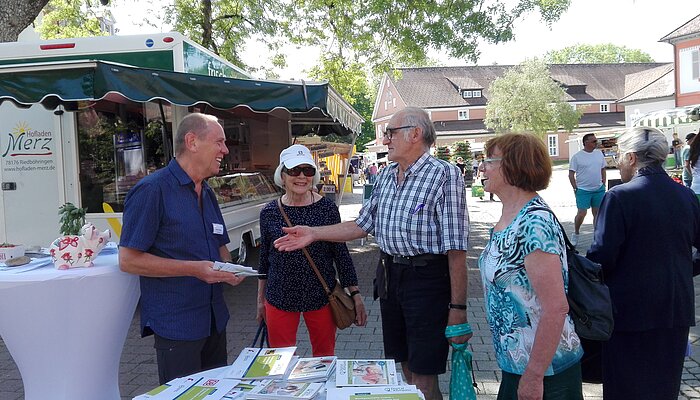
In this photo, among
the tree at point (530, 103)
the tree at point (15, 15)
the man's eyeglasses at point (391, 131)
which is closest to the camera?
the man's eyeglasses at point (391, 131)

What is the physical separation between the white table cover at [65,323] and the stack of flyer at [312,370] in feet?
3.54

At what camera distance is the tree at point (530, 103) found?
153 feet

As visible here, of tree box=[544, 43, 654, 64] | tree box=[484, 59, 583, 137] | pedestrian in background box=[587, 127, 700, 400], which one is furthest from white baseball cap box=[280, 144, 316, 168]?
tree box=[544, 43, 654, 64]

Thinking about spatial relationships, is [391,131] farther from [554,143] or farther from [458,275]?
[554,143]

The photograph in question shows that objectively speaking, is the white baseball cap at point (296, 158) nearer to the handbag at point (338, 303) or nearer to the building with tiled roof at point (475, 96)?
the handbag at point (338, 303)

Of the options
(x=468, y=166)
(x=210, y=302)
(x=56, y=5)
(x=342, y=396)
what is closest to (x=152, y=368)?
(x=210, y=302)

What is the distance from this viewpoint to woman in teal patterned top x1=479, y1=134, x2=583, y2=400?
201 cm

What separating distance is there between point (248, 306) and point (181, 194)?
4.33 metres

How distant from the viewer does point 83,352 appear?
2.65 meters

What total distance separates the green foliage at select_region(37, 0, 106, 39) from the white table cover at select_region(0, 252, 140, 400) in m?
16.0

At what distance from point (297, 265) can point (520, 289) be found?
1405 millimetres

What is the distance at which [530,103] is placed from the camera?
153 ft

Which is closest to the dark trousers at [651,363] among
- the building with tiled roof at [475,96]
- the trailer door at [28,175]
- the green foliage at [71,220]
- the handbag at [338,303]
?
the handbag at [338,303]

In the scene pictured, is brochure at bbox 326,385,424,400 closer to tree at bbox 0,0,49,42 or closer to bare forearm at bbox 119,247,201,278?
bare forearm at bbox 119,247,201,278
